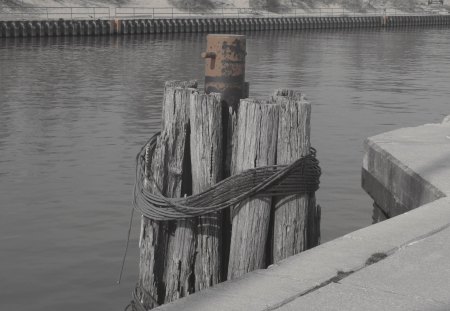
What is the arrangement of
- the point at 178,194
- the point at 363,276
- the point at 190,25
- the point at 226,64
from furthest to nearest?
the point at 190,25, the point at 226,64, the point at 178,194, the point at 363,276

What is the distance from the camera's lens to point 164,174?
666 cm

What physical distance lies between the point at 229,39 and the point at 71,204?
6.86 metres

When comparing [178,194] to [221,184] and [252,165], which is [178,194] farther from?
[252,165]

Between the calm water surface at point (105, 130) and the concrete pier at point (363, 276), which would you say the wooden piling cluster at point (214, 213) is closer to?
the concrete pier at point (363, 276)

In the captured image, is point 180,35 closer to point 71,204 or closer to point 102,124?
point 102,124

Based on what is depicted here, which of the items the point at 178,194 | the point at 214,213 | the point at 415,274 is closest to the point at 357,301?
the point at 415,274

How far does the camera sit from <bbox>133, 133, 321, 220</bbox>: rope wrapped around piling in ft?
21.1

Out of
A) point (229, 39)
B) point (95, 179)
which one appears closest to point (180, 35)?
point (95, 179)

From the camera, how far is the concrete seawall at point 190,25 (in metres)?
55.3

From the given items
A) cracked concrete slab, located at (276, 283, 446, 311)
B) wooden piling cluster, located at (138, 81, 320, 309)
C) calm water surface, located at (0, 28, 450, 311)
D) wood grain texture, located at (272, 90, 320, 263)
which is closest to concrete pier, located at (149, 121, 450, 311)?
cracked concrete slab, located at (276, 283, 446, 311)

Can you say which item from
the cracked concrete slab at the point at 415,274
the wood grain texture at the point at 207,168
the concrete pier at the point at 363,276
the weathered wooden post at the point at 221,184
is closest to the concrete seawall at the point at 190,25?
the weathered wooden post at the point at 221,184

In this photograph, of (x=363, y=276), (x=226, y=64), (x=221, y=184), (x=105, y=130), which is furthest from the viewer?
(x=105, y=130)

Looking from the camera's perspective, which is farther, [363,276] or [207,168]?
[207,168]

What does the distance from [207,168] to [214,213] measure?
13.9 inches
